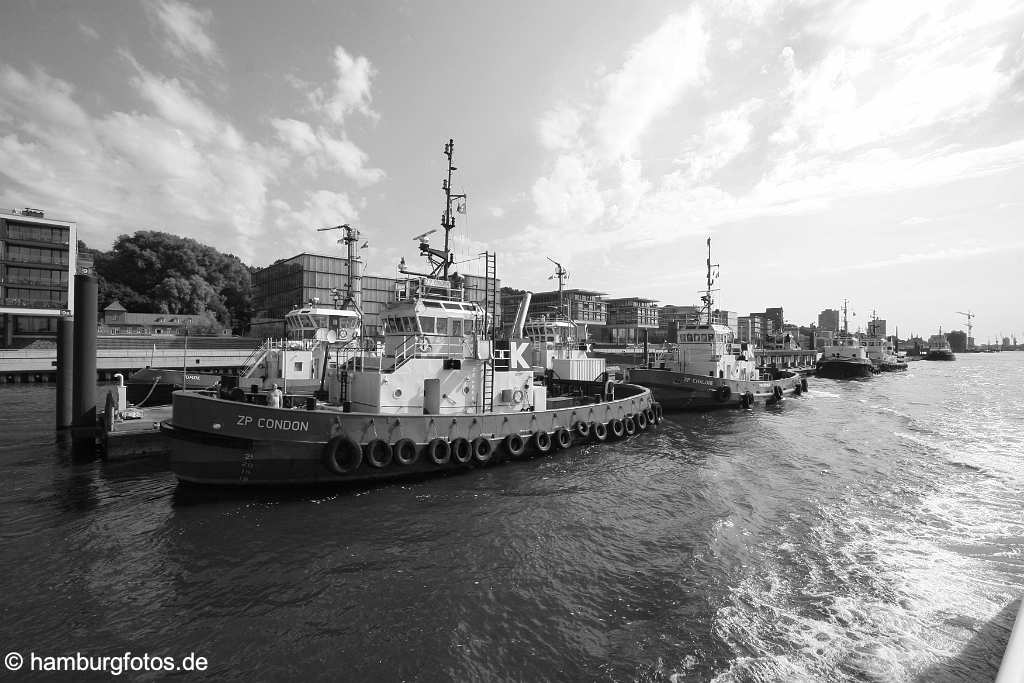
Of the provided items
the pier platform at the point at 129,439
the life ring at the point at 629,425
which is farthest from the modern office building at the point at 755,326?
the pier platform at the point at 129,439

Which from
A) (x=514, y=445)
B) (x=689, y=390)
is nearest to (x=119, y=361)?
(x=514, y=445)

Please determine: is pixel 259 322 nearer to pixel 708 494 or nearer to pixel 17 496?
pixel 17 496

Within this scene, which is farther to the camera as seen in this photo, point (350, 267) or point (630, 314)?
point (630, 314)

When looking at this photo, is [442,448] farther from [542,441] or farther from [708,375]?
[708,375]

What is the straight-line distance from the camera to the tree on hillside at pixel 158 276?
51375mm

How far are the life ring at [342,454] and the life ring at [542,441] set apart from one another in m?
5.53

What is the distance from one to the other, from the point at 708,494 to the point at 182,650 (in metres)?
10.8

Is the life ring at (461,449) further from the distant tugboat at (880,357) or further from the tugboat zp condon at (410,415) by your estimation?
the distant tugboat at (880,357)

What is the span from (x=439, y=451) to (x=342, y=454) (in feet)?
8.16

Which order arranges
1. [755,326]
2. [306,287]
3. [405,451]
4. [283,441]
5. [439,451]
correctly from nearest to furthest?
[283,441] < [405,451] < [439,451] < [306,287] < [755,326]

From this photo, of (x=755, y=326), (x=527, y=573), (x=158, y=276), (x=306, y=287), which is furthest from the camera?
(x=755, y=326)

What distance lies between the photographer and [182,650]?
5.29m

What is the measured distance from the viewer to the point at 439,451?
38.1 ft

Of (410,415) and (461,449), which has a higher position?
(410,415)
